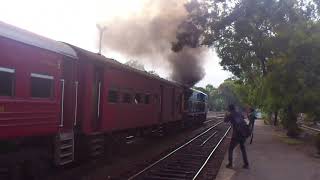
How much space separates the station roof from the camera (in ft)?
32.1

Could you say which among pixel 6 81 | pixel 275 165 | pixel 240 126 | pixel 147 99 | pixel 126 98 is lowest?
pixel 275 165

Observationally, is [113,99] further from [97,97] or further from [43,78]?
[43,78]

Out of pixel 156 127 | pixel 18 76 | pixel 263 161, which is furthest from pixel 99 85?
pixel 156 127

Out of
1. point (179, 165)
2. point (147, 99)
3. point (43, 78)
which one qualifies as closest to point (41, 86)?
point (43, 78)

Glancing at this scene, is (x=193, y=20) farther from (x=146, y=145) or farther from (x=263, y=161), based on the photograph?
(x=263, y=161)

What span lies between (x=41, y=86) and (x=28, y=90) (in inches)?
25.8

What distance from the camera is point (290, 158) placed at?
20422mm

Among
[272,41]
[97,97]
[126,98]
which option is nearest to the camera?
[97,97]

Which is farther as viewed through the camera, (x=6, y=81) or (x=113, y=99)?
(x=113, y=99)

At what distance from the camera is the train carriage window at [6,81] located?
977 centimetres

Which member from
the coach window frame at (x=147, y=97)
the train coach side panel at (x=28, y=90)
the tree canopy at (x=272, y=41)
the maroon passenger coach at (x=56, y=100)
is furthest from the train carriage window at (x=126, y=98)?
the tree canopy at (x=272, y=41)

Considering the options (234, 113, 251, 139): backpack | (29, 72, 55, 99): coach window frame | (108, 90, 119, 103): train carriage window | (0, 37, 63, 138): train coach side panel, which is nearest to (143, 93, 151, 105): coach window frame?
(108, 90, 119, 103): train carriage window

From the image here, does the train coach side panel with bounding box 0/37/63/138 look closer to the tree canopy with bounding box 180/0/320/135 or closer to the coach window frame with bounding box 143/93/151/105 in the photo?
the coach window frame with bounding box 143/93/151/105

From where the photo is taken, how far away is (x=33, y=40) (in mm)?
10867
